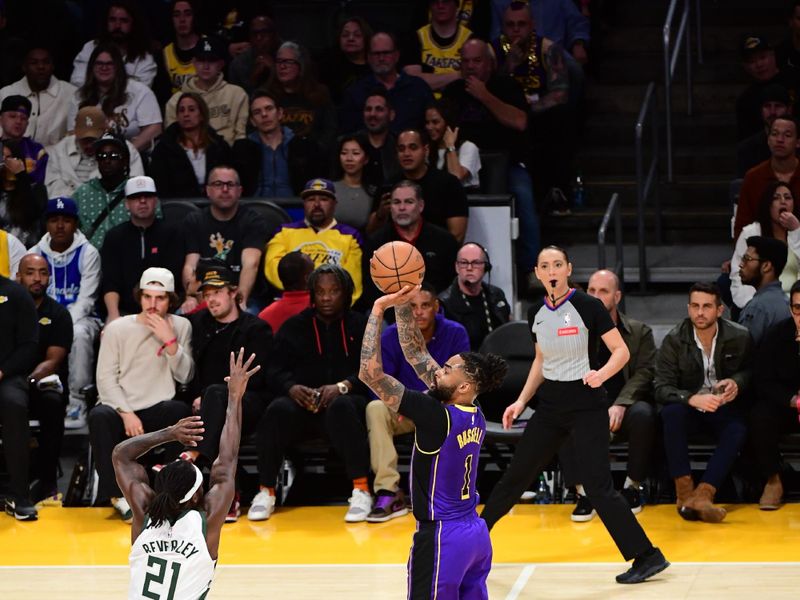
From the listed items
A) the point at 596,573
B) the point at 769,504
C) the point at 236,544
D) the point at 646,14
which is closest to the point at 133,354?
the point at 236,544

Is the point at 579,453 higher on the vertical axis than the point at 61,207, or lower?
lower

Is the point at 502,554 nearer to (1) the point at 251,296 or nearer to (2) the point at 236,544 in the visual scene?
(2) the point at 236,544

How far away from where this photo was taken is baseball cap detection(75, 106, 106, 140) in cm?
1210

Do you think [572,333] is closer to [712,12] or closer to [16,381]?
[16,381]

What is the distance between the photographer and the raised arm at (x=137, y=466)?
5.91 meters

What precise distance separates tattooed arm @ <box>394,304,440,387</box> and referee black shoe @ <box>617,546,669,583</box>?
1.91 metres

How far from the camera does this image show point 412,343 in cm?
669

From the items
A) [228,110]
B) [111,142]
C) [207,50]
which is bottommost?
[111,142]

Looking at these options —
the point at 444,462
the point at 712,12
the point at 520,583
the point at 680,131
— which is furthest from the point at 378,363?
the point at 712,12

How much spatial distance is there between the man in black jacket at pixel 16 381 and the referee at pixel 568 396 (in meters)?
3.29

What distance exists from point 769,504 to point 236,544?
3.43 metres

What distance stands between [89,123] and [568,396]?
5687 millimetres

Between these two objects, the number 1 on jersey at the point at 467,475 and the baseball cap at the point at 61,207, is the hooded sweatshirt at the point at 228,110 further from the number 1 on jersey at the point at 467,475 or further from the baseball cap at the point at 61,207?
the number 1 on jersey at the point at 467,475

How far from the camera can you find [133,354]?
1000 centimetres
